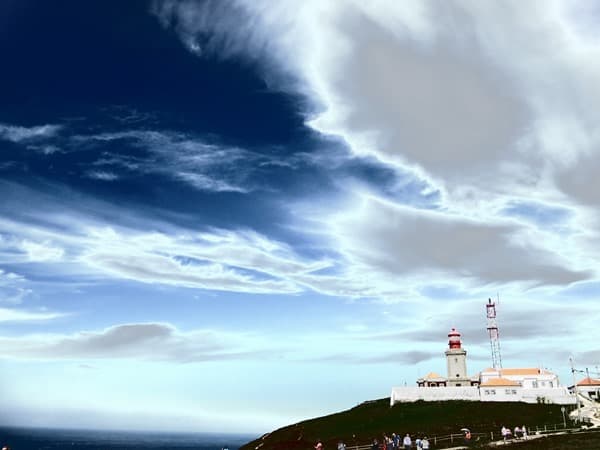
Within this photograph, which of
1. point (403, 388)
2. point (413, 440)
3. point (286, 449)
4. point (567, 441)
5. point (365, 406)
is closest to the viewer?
point (567, 441)

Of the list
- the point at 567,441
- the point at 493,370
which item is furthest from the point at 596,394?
the point at 567,441

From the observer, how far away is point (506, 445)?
4950cm

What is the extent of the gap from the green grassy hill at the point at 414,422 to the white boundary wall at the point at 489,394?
242 centimetres

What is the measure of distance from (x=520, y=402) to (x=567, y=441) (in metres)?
43.1

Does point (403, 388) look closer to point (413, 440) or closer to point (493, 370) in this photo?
point (493, 370)

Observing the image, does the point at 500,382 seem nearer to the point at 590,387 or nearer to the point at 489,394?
the point at 489,394

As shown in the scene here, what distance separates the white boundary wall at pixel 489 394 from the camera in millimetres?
90188

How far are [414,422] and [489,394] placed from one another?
2213 cm

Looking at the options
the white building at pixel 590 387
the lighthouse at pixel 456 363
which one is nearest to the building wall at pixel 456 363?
the lighthouse at pixel 456 363

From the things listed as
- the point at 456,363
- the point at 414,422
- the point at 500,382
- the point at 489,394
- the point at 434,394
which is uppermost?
the point at 456,363

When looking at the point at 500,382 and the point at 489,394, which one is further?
the point at 500,382

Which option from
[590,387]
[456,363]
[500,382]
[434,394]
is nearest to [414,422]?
[434,394]

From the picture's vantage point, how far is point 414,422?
256ft

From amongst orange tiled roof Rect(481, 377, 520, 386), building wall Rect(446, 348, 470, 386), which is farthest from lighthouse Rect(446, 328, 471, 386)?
orange tiled roof Rect(481, 377, 520, 386)
